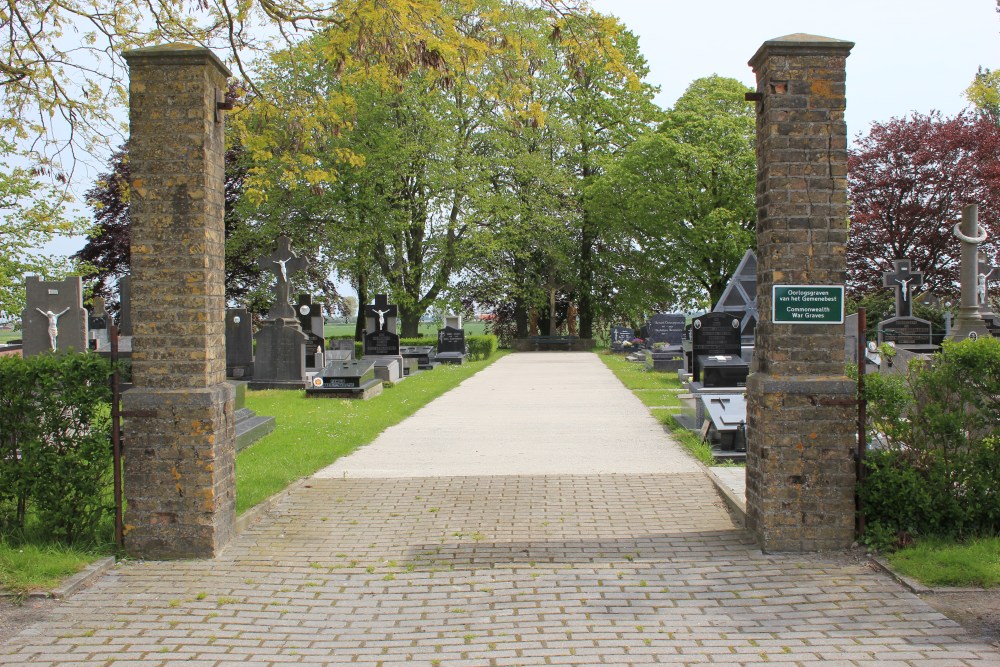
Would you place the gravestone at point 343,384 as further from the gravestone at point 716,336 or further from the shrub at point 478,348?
the shrub at point 478,348

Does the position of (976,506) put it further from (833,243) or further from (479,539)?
(479,539)

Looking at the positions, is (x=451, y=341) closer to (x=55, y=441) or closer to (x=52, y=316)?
(x=52, y=316)

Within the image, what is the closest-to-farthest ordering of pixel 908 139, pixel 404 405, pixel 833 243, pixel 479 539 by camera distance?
1. pixel 833 243
2. pixel 479 539
3. pixel 404 405
4. pixel 908 139

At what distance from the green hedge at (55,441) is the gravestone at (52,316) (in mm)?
12303

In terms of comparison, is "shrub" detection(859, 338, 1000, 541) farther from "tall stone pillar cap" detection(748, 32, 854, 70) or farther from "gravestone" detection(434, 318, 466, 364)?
"gravestone" detection(434, 318, 466, 364)

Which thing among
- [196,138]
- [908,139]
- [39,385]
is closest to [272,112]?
[196,138]

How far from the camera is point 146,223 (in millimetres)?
5770

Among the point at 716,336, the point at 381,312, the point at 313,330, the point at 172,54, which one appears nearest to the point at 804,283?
the point at 172,54

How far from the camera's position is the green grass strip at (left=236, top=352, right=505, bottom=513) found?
840cm

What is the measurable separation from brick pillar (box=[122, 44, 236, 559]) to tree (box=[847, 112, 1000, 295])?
32400 millimetres

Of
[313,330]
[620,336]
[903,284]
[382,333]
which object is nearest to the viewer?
[382,333]

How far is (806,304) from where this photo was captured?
5684mm

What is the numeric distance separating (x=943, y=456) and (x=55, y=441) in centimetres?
620

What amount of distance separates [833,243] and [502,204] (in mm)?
33338
